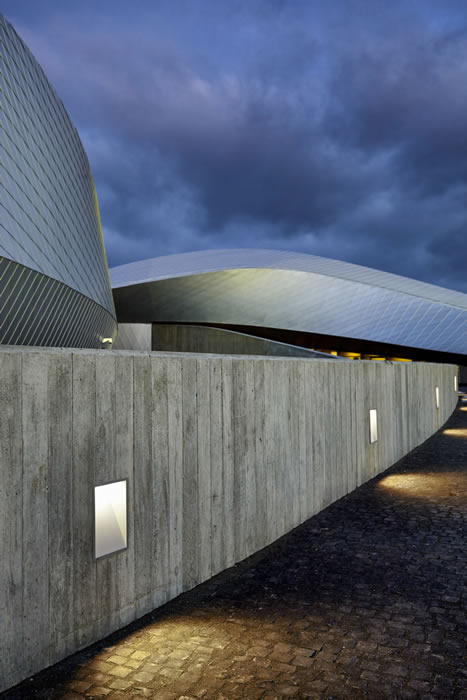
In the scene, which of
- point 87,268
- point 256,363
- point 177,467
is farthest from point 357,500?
point 87,268

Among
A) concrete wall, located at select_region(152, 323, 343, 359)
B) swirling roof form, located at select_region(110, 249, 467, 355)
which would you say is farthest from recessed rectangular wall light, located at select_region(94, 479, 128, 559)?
swirling roof form, located at select_region(110, 249, 467, 355)

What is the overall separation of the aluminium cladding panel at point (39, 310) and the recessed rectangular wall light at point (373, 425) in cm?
551

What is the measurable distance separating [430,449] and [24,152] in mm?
9751

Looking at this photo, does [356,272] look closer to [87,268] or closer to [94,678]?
[87,268]

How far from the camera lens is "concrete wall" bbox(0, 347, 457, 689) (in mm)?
3021

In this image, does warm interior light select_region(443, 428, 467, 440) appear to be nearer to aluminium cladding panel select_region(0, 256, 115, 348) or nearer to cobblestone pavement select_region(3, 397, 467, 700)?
cobblestone pavement select_region(3, 397, 467, 700)

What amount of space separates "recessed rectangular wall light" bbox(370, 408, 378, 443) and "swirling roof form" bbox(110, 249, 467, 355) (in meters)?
21.2

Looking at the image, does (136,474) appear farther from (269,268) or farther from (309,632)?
(269,268)

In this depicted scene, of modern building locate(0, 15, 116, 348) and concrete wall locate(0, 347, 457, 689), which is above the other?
modern building locate(0, 15, 116, 348)

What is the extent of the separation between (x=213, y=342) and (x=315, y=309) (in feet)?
43.2

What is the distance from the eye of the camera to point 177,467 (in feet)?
13.9

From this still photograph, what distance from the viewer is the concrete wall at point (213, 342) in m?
20.2

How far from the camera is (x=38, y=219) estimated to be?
8602mm

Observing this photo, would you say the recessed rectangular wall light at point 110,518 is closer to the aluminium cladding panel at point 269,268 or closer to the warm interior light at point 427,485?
the warm interior light at point 427,485
